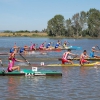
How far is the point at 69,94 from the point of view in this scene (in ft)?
45.4

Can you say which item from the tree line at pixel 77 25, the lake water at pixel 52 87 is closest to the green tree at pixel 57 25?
the tree line at pixel 77 25

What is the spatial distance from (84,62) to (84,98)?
11.0 metres

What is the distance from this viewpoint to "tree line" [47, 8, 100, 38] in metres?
125

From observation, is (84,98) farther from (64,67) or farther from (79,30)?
(79,30)

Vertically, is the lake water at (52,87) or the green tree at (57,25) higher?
the green tree at (57,25)

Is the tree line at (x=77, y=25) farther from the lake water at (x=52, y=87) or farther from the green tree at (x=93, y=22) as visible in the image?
the lake water at (x=52, y=87)

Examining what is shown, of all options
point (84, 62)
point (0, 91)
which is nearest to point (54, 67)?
point (84, 62)

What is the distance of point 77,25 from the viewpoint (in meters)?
128

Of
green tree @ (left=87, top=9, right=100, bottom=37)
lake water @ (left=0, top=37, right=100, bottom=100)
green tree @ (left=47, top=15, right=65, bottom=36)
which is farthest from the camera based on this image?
green tree @ (left=47, top=15, right=65, bottom=36)

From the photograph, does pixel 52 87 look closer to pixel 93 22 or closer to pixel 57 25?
pixel 93 22

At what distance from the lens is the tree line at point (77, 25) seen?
4924 inches

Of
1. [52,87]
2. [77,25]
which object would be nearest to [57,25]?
[77,25]

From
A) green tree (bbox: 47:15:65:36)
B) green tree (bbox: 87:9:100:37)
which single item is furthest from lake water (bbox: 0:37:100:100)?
green tree (bbox: 47:15:65:36)

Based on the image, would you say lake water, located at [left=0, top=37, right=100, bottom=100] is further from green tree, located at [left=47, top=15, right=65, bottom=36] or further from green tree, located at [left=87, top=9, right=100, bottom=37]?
green tree, located at [left=47, top=15, right=65, bottom=36]
